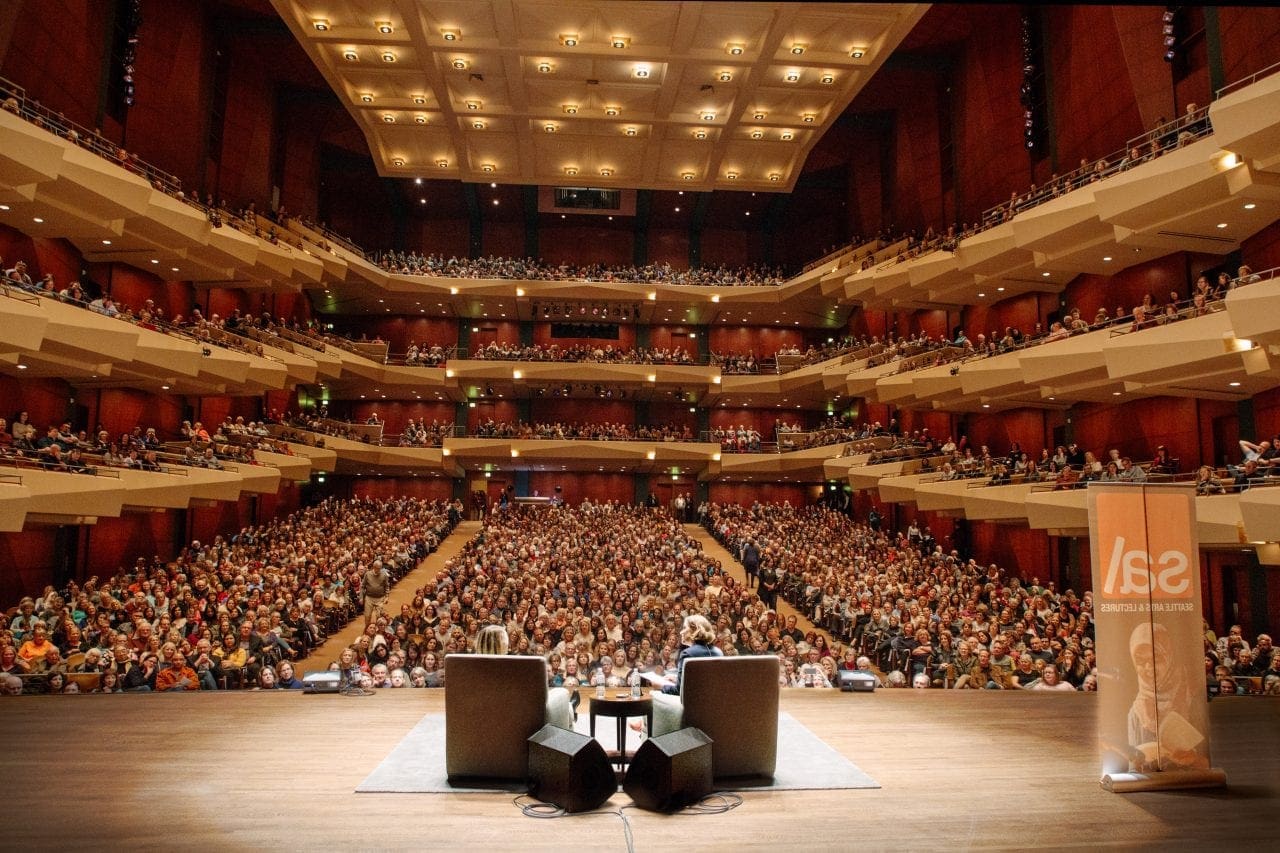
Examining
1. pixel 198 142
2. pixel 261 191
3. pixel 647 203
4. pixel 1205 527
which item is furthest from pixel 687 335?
pixel 1205 527

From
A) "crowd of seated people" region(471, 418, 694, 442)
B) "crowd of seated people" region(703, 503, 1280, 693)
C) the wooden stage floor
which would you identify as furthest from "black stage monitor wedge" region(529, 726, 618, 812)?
"crowd of seated people" region(471, 418, 694, 442)

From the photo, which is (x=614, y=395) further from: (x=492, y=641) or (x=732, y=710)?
(x=732, y=710)

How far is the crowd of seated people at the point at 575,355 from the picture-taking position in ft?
90.3

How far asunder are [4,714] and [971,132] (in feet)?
72.5

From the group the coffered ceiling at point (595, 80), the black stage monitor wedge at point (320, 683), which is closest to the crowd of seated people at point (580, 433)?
the coffered ceiling at point (595, 80)

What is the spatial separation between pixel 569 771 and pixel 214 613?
924 cm

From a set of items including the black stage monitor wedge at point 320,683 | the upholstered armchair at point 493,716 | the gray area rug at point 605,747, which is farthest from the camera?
the black stage monitor wedge at point 320,683

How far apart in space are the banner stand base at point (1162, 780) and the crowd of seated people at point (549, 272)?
935 inches

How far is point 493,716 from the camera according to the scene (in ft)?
16.3

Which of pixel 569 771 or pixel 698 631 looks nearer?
pixel 569 771

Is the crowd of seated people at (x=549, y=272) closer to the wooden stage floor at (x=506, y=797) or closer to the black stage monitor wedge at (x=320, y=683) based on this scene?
the black stage monitor wedge at (x=320, y=683)

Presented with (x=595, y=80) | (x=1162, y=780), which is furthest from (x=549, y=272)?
(x=1162, y=780)

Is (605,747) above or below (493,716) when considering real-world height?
below

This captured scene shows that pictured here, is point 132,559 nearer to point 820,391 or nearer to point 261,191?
point 261,191
